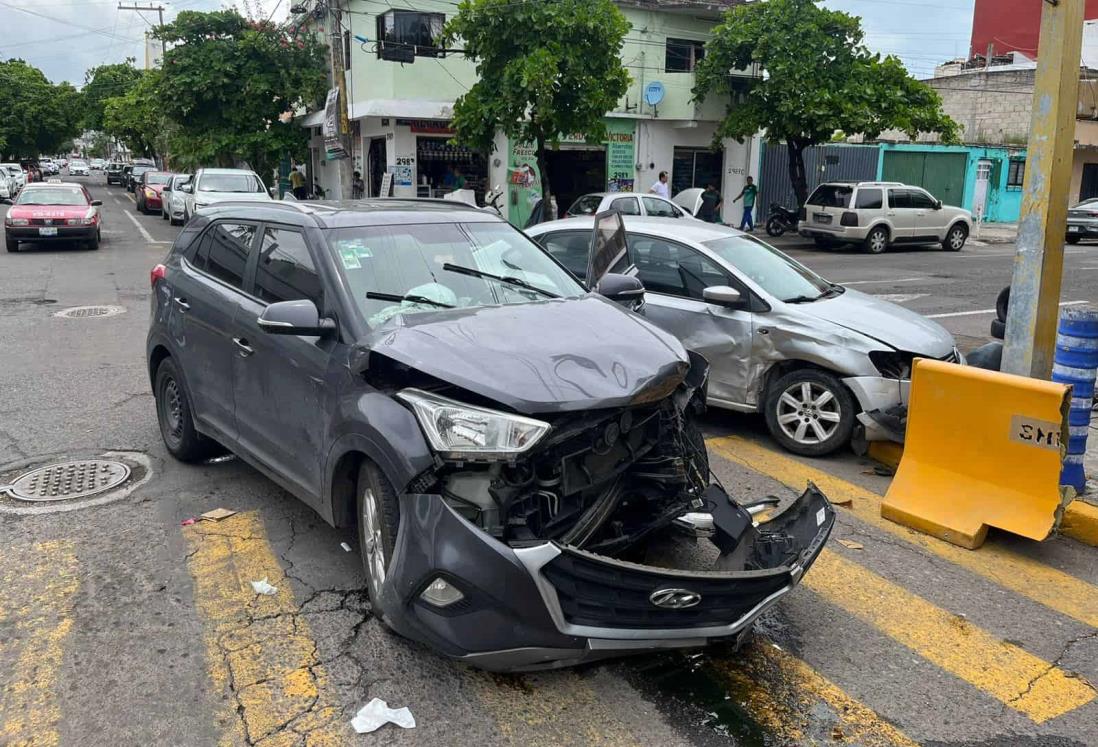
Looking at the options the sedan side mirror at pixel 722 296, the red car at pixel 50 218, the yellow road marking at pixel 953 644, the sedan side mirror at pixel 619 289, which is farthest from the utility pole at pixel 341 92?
the yellow road marking at pixel 953 644

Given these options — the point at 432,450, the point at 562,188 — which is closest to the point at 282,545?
the point at 432,450

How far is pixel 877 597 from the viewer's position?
4293 millimetres

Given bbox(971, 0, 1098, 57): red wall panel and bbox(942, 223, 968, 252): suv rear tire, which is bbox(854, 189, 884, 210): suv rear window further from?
bbox(971, 0, 1098, 57): red wall panel

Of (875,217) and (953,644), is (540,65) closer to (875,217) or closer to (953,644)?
(875,217)

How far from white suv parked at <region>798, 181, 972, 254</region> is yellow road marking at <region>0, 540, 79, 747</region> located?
70.3ft

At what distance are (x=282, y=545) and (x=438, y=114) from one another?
869 inches

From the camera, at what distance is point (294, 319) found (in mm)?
3980

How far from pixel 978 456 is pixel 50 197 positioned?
814 inches

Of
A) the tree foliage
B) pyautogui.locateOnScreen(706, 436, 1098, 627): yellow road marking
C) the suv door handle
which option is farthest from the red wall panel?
the tree foliage

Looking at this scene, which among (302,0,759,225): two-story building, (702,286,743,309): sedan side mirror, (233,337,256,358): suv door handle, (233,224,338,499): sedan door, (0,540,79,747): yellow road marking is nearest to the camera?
(0,540,79,747): yellow road marking

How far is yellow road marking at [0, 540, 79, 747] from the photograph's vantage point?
3211 mm

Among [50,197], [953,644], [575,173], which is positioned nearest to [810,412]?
[953,644]

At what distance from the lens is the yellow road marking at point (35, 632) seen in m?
3.21

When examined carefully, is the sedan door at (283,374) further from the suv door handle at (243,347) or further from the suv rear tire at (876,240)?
the suv rear tire at (876,240)
